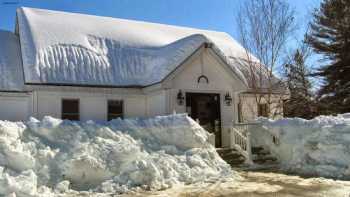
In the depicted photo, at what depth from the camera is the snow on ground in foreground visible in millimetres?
9531

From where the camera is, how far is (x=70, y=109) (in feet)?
53.6

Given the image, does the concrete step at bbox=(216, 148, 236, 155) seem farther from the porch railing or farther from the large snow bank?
the large snow bank

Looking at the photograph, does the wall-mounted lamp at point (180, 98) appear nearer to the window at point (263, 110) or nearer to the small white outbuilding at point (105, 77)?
the small white outbuilding at point (105, 77)

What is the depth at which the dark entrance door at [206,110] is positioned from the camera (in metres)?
17.1

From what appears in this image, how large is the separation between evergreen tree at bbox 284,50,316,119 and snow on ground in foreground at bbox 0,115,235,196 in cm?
1465

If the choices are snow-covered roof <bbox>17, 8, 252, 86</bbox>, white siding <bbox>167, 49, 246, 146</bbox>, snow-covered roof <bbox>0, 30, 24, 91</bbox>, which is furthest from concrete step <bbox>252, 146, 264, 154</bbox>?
snow-covered roof <bbox>0, 30, 24, 91</bbox>

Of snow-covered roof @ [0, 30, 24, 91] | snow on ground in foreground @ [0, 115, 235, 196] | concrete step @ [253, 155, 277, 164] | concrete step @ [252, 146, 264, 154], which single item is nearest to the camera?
snow on ground in foreground @ [0, 115, 235, 196]

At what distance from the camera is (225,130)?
1722 centimetres

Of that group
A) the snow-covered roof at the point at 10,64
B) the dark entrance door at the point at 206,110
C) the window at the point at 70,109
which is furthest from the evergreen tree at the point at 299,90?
the snow-covered roof at the point at 10,64

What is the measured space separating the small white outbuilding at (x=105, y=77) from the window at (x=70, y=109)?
41mm

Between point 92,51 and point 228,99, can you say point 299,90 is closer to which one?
point 228,99

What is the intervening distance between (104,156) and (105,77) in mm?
7191

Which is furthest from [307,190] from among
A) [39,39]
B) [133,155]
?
[39,39]

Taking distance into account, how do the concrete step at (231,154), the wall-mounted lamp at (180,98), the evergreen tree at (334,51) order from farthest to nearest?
the evergreen tree at (334,51), the wall-mounted lamp at (180,98), the concrete step at (231,154)
